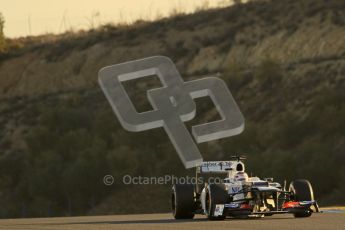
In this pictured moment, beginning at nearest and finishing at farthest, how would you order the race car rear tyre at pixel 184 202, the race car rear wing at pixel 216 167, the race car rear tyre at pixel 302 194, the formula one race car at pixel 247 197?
the formula one race car at pixel 247 197 < the race car rear tyre at pixel 302 194 < the race car rear wing at pixel 216 167 < the race car rear tyre at pixel 184 202

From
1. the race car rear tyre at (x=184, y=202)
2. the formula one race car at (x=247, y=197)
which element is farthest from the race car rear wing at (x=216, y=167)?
the race car rear tyre at (x=184, y=202)

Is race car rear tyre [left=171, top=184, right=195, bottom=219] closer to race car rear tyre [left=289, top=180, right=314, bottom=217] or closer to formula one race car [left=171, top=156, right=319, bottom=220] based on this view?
formula one race car [left=171, top=156, right=319, bottom=220]

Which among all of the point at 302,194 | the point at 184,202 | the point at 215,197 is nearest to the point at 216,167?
the point at 184,202

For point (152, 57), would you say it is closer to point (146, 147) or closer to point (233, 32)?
point (233, 32)

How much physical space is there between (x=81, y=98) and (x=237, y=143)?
23.8 m

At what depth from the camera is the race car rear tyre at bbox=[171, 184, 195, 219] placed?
84.2 feet

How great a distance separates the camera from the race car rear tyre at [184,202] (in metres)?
25.7

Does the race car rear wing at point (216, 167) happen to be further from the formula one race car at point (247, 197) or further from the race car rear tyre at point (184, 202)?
the race car rear tyre at point (184, 202)

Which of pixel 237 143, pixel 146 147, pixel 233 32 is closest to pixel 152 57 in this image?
pixel 233 32

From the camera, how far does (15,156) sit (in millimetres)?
72688

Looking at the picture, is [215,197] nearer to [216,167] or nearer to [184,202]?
[216,167]

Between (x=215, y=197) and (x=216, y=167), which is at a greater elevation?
(x=216, y=167)

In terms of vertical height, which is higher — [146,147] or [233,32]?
[233,32]

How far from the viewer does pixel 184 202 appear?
2566cm
